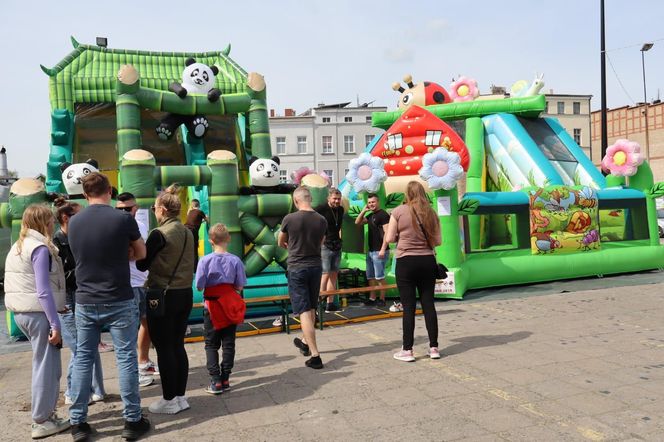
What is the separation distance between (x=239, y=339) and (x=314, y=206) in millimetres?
1980

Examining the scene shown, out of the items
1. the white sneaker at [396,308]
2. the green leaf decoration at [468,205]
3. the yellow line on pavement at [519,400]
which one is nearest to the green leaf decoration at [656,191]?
the green leaf decoration at [468,205]

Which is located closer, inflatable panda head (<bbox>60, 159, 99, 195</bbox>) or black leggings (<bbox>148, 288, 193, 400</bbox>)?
black leggings (<bbox>148, 288, 193, 400</bbox>)

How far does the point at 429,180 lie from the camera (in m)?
8.21

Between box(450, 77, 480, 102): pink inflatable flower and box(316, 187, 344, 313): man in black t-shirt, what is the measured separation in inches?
311

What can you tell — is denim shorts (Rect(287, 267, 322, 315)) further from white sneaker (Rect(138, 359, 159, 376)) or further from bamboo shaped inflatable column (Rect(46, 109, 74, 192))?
bamboo shaped inflatable column (Rect(46, 109, 74, 192))

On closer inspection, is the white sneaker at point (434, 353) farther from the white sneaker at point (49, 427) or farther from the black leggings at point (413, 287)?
the white sneaker at point (49, 427)

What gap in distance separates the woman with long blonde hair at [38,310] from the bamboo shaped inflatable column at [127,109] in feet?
13.8

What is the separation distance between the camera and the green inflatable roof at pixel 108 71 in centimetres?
1044

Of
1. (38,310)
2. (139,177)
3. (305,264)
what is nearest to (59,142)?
(139,177)

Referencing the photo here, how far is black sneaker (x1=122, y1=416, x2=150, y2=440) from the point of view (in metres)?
3.38

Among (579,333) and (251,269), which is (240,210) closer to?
(251,269)

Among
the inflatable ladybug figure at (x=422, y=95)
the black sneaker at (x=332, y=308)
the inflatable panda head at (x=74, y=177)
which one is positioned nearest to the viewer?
the inflatable panda head at (x=74, y=177)

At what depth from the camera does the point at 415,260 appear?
493 centimetres

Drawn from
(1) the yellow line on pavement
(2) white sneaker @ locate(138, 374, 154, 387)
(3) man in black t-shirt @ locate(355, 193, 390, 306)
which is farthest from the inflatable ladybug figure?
(2) white sneaker @ locate(138, 374, 154, 387)
